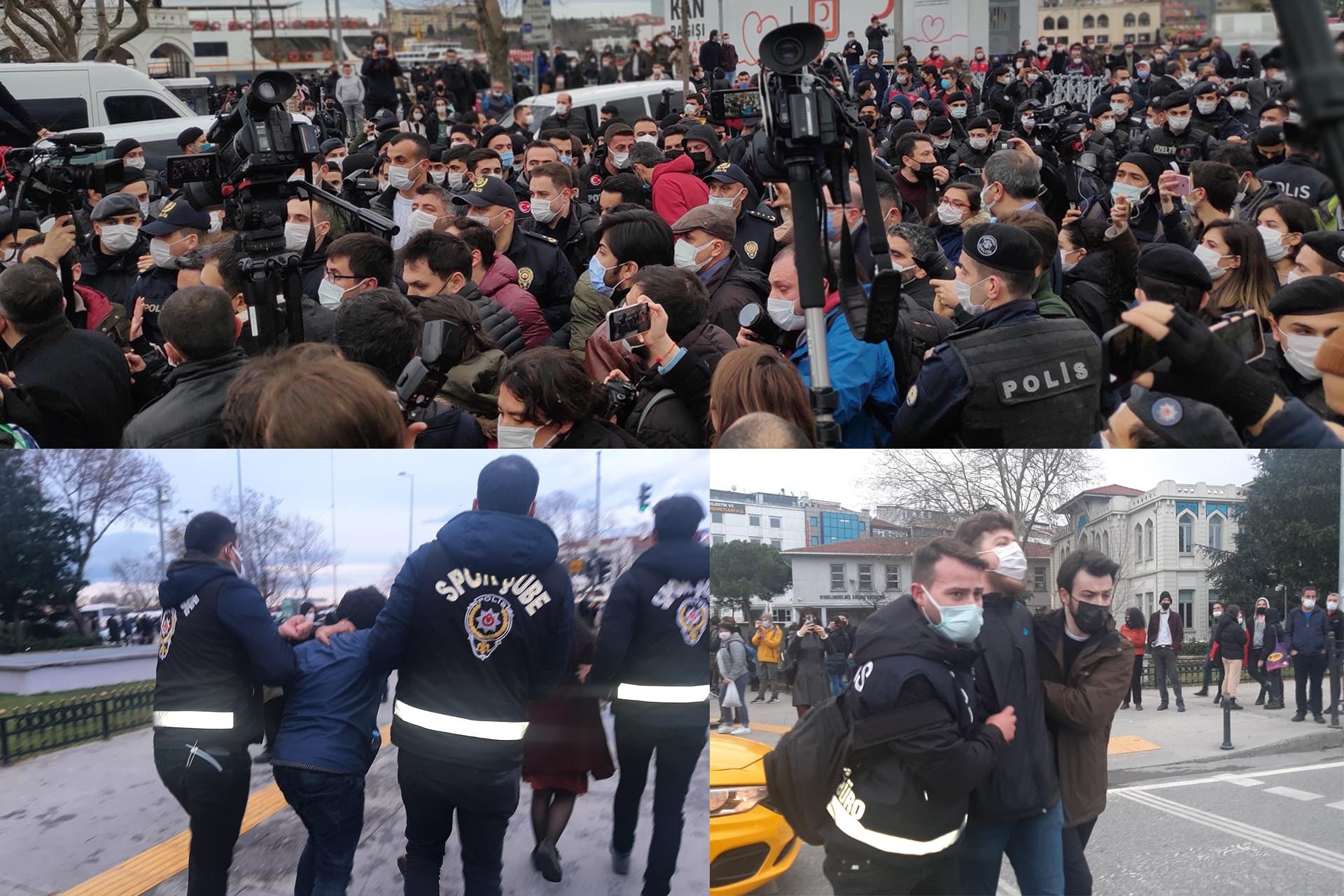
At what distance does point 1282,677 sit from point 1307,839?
356 mm

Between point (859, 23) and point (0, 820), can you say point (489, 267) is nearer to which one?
point (0, 820)

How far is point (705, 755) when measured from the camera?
2951mm

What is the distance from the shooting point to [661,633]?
295cm

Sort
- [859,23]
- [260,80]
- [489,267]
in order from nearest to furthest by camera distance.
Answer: [260,80] < [489,267] < [859,23]

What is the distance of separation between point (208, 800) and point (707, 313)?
255 centimetres

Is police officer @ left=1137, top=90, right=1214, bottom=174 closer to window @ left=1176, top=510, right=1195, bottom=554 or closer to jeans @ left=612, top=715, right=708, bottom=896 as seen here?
window @ left=1176, top=510, right=1195, bottom=554

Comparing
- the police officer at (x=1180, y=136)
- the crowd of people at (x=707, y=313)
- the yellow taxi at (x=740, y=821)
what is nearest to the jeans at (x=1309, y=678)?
the crowd of people at (x=707, y=313)

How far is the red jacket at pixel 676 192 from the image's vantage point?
358 inches

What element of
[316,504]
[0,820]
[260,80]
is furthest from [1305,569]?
[260,80]

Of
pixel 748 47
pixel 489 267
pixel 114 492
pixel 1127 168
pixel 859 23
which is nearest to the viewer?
pixel 114 492

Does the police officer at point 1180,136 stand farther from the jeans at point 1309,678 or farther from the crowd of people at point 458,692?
the crowd of people at point 458,692

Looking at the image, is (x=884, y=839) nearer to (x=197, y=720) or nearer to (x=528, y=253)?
(x=197, y=720)

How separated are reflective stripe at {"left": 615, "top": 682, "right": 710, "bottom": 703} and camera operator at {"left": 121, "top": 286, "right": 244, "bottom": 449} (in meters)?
1.59

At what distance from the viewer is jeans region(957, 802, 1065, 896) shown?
2.90 meters
